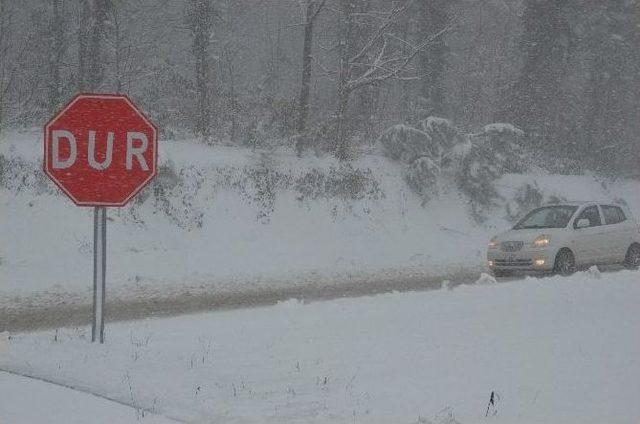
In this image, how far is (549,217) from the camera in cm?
1609

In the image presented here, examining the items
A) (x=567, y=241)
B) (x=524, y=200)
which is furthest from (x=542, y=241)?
(x=524, y=200)

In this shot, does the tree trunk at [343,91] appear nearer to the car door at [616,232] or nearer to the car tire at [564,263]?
the car door at [616,232]

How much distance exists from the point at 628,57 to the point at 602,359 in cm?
3569

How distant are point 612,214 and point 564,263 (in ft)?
8.33

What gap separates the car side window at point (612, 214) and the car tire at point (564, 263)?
5.87 ft

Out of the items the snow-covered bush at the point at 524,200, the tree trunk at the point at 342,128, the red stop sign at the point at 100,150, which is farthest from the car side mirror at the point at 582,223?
the red stop sign at the point at 100,150

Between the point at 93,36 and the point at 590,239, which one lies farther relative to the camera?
the point at 93,36

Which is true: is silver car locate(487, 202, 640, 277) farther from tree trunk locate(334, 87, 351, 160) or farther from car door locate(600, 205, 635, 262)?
tree trunk locate(334, 87, 351, 160)

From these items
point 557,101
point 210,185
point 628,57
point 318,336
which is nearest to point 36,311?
point 318,336

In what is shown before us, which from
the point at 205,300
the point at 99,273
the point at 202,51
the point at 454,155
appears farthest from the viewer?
the point at 202,51

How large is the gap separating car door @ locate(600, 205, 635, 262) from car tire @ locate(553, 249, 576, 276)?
4.74 ft

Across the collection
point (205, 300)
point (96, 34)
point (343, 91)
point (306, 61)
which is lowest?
point (205, 300)

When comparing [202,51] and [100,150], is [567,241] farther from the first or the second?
[202,51]

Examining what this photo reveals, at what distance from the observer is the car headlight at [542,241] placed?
585 inches
